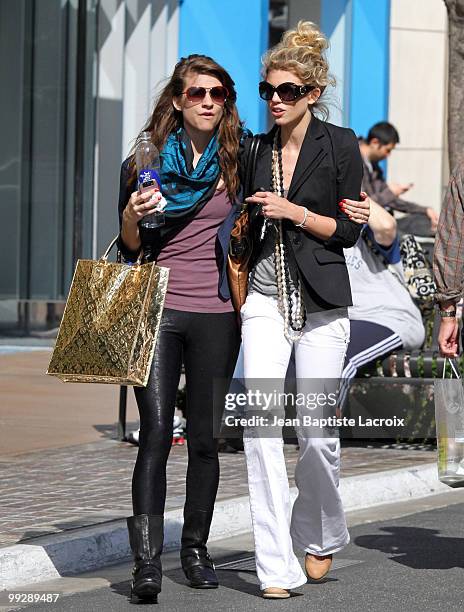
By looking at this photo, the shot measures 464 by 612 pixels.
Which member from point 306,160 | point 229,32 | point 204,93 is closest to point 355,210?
point 306,160

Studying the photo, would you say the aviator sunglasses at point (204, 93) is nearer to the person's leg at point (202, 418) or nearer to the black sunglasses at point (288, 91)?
the black sunglasses at point (288, 91)

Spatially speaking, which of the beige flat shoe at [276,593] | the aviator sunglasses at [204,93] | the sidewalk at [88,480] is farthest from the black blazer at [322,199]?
the sidewalk at [88,480]

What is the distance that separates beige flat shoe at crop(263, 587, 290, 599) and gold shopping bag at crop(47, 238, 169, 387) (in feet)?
3.02

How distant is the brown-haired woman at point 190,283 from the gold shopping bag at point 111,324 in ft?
0.38

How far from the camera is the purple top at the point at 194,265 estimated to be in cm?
595

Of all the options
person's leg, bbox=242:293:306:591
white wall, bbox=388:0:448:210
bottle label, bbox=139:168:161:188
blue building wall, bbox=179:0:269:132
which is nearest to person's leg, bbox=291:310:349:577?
person's leg, bbox=242:293:306:591

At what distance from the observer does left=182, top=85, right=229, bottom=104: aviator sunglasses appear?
593cm

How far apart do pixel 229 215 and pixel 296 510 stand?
3.89 ft

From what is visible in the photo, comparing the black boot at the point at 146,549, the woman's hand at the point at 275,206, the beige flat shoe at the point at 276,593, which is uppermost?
the woman's hand at the point at 275,206

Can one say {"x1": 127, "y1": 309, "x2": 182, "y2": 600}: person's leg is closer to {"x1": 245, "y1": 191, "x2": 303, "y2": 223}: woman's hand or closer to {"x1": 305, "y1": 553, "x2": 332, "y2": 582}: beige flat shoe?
{"x1": 245, "y1": 191, "x2": 303, "y2": 223}: woman's hand

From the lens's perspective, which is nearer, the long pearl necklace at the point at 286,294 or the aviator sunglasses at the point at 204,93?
the long pearl necklace at the point at 286,294

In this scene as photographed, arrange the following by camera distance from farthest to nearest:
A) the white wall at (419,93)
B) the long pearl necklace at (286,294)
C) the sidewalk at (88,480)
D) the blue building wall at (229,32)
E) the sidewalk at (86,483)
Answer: the white wall at (419,93), the blue building wall at (229,32), the sidewalk at (88,480), the sidewalk at (86,483), the long pearl necklace at (286,294)

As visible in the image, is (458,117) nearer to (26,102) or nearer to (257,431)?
(26,102)

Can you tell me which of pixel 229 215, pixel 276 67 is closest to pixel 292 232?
pixel 229 215
